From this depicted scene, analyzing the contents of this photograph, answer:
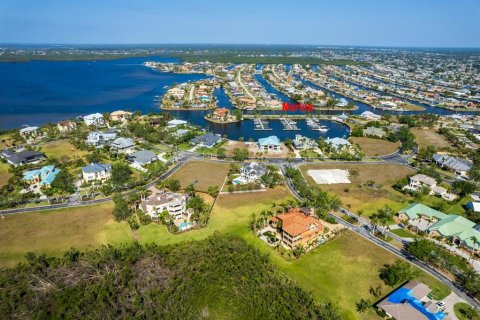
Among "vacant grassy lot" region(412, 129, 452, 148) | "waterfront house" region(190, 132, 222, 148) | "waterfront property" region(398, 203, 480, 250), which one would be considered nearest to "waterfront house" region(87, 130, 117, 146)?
"waterfront house" region(190, 132, 222, 148)

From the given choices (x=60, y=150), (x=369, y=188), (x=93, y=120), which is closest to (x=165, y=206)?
(x=369, y=188)

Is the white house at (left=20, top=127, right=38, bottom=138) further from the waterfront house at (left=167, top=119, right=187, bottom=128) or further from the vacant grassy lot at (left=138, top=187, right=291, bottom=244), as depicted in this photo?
the vacant grassy lot at (left=138, top=187, right=291, bottom=244)

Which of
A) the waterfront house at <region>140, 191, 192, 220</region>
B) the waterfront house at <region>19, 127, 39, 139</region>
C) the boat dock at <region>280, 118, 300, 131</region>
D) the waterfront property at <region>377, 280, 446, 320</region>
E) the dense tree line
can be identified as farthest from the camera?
the boat dock at <region>280, 118, 300, 131</region>

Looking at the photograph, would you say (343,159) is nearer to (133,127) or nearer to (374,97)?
(133,127)

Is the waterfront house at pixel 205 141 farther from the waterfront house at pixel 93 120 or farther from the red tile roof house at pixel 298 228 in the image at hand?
the waterfront house at pixel 93 120

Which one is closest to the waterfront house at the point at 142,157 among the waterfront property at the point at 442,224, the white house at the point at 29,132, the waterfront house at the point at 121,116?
the waterfront house at the point at 121,116
